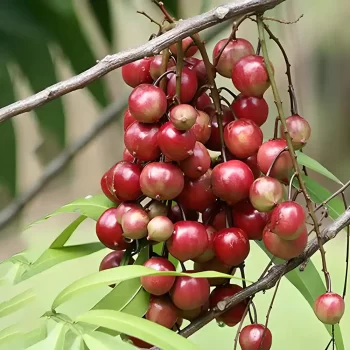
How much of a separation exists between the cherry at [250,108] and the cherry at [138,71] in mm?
55

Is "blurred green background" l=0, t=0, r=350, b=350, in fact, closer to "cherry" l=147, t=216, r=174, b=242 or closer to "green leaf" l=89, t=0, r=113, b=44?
"green leaf" l=89, t=0, r=113, b=44

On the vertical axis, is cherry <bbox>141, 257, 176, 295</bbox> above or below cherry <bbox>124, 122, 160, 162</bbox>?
below

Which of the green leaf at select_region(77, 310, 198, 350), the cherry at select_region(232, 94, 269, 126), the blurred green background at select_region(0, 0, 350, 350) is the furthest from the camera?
the blurred green background at select_region(0, 0, 350, 350)

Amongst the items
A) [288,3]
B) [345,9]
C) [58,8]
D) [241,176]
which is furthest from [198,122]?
[345,9]

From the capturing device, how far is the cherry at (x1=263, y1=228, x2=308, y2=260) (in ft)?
1.06

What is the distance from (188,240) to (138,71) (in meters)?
0.11

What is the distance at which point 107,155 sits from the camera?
1.34 metres

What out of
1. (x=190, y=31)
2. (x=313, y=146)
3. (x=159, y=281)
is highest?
(x=313, y=146)

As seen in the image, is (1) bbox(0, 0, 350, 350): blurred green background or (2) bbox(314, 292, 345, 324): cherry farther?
(1) bbox(0, 0, 350, 350): blurred green background

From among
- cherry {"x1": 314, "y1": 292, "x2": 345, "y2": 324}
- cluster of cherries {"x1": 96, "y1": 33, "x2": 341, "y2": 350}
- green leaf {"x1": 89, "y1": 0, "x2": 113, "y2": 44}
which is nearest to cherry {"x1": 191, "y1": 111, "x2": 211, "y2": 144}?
cluster of cherries {"x1": 96, "y1": 33, "x2": 341, "y2": 350}

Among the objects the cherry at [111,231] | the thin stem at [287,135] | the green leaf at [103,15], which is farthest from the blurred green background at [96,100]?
the thin stem at [287,135]

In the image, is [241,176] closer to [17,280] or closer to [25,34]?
[17,280]

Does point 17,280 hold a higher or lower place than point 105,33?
lower

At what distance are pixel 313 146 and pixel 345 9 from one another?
36 cm
